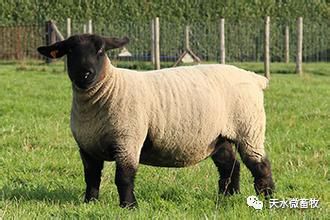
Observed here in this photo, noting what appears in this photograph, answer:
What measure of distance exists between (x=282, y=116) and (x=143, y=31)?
19403 millimetres

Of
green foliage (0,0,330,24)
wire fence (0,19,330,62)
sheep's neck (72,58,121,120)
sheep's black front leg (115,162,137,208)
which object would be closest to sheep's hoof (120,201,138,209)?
sheep's black front leg (115,162,137,208)

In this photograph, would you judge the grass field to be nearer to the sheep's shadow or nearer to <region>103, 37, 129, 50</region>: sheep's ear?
the sheep's shadow

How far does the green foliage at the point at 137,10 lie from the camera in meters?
34.6

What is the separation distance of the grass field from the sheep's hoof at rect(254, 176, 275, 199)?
9cm

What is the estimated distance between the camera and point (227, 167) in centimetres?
671

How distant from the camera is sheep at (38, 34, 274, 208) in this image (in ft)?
19.2

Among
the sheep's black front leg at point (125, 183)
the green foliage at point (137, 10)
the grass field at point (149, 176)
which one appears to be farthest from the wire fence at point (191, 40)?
the sheep's black front leg at point (125, 183)

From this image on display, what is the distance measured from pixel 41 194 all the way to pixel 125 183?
1025 mm

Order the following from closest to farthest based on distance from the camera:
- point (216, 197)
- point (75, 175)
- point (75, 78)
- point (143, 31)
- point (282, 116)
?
1. point (75, 78)
2. point (216, 197)
3. point (75, 175)
4. point (282, 116)
5. point (143, 31)

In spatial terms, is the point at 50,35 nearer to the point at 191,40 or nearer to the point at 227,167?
the point at 191,40

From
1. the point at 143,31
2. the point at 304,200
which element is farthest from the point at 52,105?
the point at 143,31

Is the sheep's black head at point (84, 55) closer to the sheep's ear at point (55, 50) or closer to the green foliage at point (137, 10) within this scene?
the sheep's ear at point (55, 50)

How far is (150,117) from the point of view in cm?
601

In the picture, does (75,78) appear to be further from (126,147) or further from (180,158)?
(180,158)
